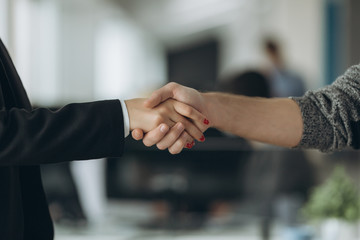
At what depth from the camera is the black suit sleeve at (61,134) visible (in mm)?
1431

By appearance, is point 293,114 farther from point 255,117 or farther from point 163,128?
point 163,128

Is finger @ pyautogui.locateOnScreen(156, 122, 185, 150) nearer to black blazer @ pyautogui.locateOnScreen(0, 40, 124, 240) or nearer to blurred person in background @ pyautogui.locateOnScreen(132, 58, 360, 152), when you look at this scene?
blurred person in background @ pyautogui.locateOnScreen(132, 58, 360, 152)

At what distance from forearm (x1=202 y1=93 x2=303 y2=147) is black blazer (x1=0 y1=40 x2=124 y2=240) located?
1.57 ft

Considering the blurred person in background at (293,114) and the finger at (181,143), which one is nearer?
the blurred person in background at (293,114)

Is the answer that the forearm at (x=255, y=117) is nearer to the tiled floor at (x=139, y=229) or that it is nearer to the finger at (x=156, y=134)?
the finger at (x=156, y=134)

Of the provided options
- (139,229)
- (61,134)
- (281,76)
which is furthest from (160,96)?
(281,76)

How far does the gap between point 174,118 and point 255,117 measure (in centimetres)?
25

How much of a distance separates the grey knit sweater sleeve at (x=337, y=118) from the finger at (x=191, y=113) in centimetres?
30

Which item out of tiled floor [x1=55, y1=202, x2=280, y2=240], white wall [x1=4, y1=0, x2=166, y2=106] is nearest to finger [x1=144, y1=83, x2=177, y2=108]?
tiled floor [x1=55, y1=202, x2=280, y2=240]

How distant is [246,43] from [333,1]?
3.84m

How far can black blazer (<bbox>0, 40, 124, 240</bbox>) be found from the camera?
4.69 feet

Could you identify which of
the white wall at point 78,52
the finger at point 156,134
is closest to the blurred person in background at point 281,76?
the white wall at point 78,52

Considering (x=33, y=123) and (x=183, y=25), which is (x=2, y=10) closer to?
(x=33, y=123)

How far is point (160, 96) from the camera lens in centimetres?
189
